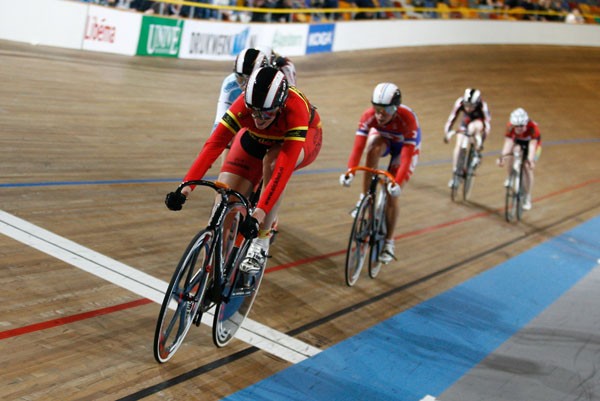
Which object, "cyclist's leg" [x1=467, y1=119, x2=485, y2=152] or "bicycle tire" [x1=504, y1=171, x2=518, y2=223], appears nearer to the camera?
"bicycle tire" [x1=504, y1=171, x2=518, y2=223]

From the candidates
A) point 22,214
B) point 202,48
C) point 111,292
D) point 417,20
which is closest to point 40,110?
point 22,214

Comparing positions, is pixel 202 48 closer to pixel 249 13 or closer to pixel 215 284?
pixel 249 13

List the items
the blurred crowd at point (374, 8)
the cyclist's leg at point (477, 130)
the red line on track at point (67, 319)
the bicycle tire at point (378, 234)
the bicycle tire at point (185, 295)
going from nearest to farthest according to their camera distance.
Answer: the bicycle tire at point (185, 295)
the red line on track at point (67, 319)
the bicycle tire at point (378, 234)
the cyclist's leg at point (477, 130)
the blurred crowd at point (374, 8)

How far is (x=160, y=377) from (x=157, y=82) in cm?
889

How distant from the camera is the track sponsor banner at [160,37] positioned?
13125 mm

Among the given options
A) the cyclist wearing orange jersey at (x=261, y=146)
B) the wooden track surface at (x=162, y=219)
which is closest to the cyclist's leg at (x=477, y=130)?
the wooden track surface at (x=162, y=219)

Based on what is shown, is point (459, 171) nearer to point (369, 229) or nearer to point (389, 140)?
point (389, 140)

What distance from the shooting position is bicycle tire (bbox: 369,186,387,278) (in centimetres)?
563

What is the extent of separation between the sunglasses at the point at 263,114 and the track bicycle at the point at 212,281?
414mm

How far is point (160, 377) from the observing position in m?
3.41

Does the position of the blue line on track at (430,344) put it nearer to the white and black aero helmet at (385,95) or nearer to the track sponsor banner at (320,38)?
the white and black aero helmet at (385,95)

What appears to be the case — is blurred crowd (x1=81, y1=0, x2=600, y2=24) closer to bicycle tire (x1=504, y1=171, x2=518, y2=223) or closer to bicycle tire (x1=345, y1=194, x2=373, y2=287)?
bicycle tire (x1=504, y1=171, x2=518, y2=223)

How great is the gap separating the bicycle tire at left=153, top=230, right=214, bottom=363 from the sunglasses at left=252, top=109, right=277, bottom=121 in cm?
64

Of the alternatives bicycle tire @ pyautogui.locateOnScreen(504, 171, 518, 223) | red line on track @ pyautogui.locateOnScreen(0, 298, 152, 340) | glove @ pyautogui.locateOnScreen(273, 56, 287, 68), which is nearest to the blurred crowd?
bicycle tire @ pyautogui.locateOnScreen(504, 171, 518, 223)
